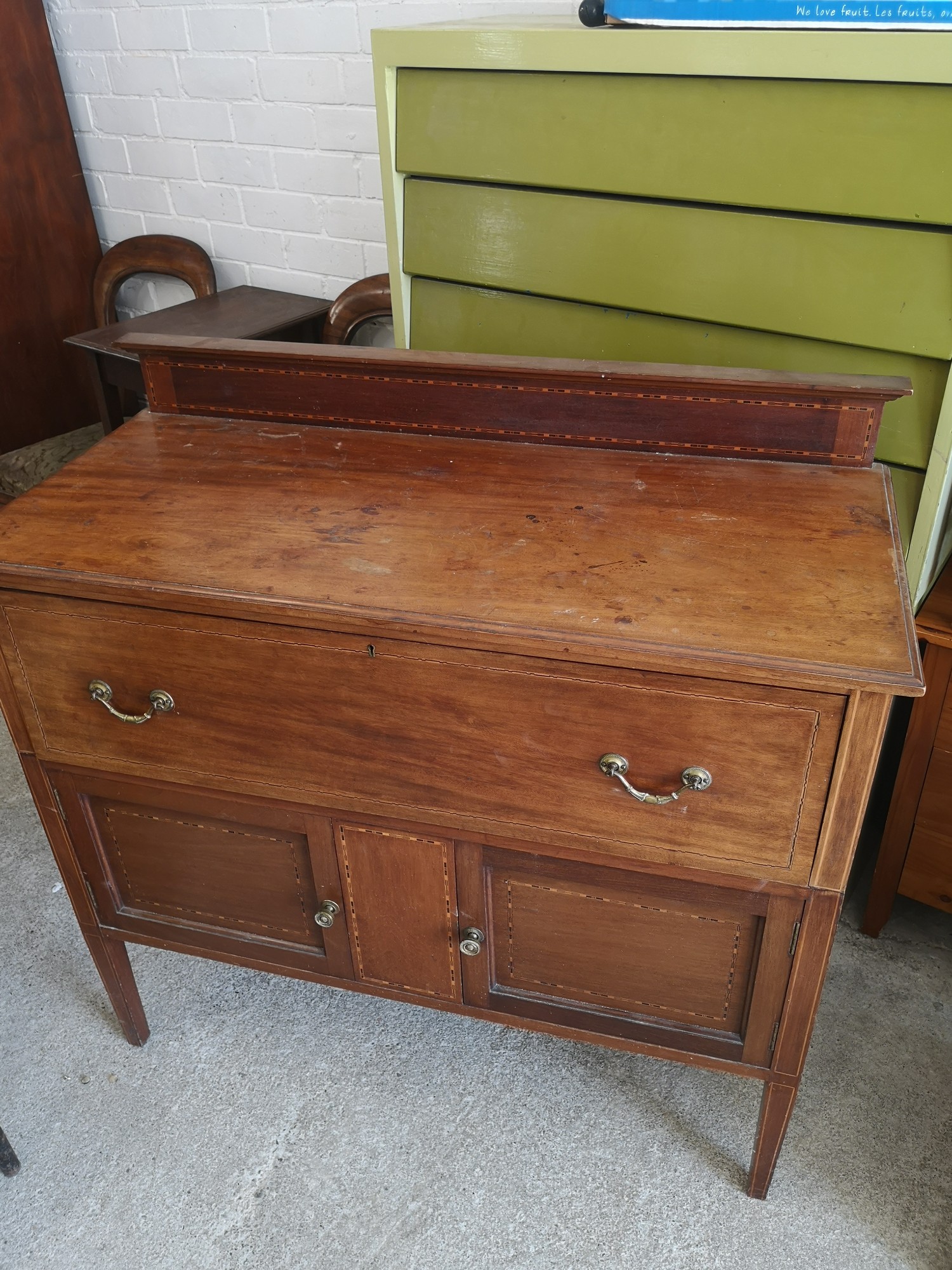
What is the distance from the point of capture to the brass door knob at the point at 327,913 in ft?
4.36

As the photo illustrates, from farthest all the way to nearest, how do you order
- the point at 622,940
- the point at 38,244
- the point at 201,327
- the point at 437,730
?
the point at 38,244
the point at 201,327
the point at 622,940
the point at 437,730

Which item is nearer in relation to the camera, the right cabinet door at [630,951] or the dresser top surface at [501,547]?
the dresser top surface at [501,547]

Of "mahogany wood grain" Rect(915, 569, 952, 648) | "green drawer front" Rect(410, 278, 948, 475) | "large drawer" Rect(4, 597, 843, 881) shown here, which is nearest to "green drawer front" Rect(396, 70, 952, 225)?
"green drawer front" Rect(410, 278, 948, 475)

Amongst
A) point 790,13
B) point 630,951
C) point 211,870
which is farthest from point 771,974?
point 790,13

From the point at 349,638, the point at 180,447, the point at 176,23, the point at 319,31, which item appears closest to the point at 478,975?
the point at 349,638

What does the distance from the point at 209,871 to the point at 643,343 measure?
0.99 m

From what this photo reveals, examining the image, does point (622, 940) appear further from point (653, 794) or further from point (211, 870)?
point (211, 870)

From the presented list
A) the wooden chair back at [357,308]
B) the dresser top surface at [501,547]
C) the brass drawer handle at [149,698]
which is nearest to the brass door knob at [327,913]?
the brass drawer handle at [149,698]

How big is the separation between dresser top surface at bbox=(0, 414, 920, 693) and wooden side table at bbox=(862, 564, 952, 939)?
1.24 feet

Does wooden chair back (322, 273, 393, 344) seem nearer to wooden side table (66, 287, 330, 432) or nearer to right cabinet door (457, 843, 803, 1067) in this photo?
wooden side table (66, 287, 330, 432)

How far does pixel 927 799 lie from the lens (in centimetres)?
164

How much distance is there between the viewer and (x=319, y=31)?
2.17 m

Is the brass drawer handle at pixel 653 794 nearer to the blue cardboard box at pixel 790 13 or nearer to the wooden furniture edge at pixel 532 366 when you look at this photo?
Result: the wooden furniture edge at pixel 532 366

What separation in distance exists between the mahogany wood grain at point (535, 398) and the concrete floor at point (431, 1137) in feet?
3.21
